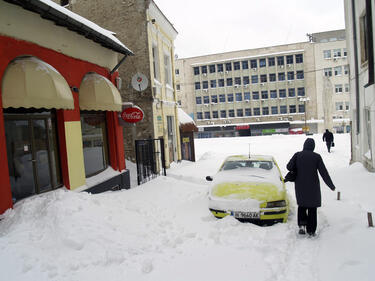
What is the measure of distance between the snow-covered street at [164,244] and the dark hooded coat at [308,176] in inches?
27.0

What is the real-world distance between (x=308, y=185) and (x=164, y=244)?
9.34 ft

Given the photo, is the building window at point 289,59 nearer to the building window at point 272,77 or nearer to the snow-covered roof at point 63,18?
the building window at point 272,77

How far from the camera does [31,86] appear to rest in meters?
5.49

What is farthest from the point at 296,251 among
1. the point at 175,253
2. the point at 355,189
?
the point at 355,189

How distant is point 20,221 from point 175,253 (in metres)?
2.79

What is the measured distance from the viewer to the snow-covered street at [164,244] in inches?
153

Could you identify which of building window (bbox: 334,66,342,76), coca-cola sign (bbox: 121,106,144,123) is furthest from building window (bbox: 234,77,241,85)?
coca-cola sign (bbox: 121,106,144,123)

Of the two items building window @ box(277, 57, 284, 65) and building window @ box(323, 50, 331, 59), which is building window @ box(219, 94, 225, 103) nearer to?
building window @ box(277, 57, 284, 65)

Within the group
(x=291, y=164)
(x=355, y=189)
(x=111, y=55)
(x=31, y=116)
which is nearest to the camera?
(x=291, y=164)

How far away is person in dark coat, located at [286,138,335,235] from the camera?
17.1 feet

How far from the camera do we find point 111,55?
10.1 meters

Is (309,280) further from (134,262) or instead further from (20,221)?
(20,221)

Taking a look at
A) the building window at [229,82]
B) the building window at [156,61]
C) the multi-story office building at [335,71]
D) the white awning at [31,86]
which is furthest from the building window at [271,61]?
the white awning at [31,86]

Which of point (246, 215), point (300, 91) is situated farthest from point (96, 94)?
point (300, 91)
